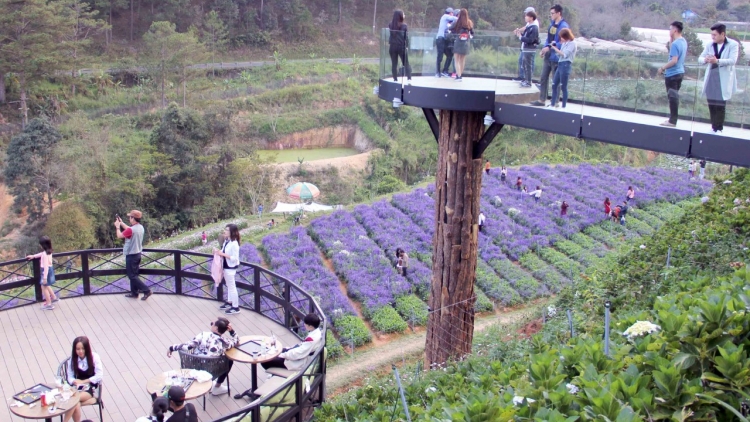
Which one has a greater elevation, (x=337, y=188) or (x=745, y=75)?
(x=745, y=75)

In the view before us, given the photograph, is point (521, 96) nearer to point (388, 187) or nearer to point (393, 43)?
point (393, 43)

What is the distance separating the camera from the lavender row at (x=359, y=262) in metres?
17.6

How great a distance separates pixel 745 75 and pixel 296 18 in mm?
57399

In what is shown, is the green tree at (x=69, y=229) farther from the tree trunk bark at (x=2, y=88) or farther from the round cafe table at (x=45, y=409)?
the round cafe table at (x=45, y=409)

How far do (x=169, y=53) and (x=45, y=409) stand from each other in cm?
3972

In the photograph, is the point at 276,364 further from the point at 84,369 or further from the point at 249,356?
the point at 84,369

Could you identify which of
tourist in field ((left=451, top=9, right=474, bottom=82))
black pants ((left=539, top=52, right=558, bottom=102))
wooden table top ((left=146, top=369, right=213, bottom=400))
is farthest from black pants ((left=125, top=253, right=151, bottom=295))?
black pants ((left=539, top=52, right=558, bottom=102))

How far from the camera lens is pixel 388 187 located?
32531 mm

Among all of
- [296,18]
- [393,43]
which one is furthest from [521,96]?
[296,18]

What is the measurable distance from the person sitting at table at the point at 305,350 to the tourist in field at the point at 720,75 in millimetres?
5087

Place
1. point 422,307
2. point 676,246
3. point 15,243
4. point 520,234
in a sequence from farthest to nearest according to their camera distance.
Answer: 1. point 15,243
2. point 520,234
3. point 422,307
4. point 676,246

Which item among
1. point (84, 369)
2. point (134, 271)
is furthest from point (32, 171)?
point (84, 369)

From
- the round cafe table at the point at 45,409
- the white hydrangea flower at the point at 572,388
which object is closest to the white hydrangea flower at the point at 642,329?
the white hydrangea flower at the point at 572,388

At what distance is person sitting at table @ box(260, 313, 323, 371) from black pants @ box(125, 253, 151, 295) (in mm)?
3663
